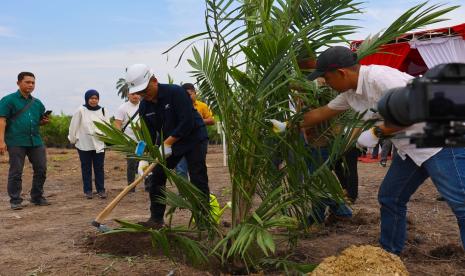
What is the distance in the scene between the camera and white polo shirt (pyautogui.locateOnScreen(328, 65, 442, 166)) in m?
3.10

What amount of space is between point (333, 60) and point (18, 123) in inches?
192

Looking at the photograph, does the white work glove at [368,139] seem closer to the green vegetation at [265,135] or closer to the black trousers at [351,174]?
the green vegetation at [265,135]

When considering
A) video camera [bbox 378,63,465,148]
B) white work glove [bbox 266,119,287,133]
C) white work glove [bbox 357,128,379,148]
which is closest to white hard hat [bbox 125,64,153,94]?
white work glove [bbox 266,119,287,133]

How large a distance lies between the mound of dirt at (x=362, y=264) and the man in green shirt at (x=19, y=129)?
5.01 m

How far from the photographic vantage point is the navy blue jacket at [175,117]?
449 centimetres

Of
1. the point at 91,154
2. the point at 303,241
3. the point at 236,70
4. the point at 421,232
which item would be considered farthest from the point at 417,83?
the point at 91,154

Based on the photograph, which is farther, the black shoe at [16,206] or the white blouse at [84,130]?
the white blouse at [84,130]

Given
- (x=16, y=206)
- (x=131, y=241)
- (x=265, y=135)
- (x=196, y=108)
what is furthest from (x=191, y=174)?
(x=16, y=206)

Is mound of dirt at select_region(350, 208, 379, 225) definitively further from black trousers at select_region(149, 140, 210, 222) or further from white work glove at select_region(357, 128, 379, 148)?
white work glove at select_region(357, 128, 379, 148)

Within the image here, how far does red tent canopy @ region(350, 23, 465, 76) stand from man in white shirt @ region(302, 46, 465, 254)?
5728 mm

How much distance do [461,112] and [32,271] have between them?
126 inches

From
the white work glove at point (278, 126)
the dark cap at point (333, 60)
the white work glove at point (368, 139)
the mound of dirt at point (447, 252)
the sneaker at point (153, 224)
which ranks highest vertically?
the dark cap at point (333, 60)

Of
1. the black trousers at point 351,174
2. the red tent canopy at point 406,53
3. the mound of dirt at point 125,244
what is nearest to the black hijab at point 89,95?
the mound of dirt at point 125,244

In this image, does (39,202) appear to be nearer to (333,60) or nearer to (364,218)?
(364,218)
